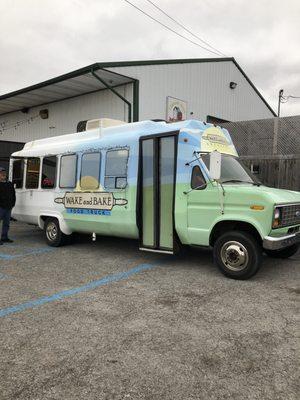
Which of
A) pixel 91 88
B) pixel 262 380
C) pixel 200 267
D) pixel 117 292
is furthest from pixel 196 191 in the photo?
pixel 91 88

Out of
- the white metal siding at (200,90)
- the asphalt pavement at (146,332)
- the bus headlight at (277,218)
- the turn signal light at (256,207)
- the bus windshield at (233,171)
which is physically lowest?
the asphalt pavement at (146,332)

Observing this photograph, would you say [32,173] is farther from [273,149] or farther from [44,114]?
[44,114]

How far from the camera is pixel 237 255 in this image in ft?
20.6

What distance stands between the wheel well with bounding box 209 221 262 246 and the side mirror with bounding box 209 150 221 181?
0.87 meters

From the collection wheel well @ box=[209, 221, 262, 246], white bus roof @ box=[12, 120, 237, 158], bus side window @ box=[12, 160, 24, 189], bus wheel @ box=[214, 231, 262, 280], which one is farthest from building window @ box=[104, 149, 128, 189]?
bus side window @ box=[12, 160, 24, 189]

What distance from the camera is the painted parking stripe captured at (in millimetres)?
4934

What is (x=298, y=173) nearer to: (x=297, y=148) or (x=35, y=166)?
(x=297, y=148)

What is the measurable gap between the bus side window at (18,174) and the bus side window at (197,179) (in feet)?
18.1

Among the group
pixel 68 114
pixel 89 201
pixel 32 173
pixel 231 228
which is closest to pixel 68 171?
pixel 89 201

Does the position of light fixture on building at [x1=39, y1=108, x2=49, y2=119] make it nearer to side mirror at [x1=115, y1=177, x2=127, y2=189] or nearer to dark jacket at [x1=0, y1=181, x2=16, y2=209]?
dark jacket at [x1=0, y1=181, x2=16, y2=209]

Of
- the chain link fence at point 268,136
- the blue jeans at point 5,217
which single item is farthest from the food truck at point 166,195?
the chain link fence at point 268,136

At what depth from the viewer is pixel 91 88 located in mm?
15578

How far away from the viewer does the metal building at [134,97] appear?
14.2 metres

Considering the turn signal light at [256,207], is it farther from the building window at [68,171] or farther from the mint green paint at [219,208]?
the building window at [68,171]
